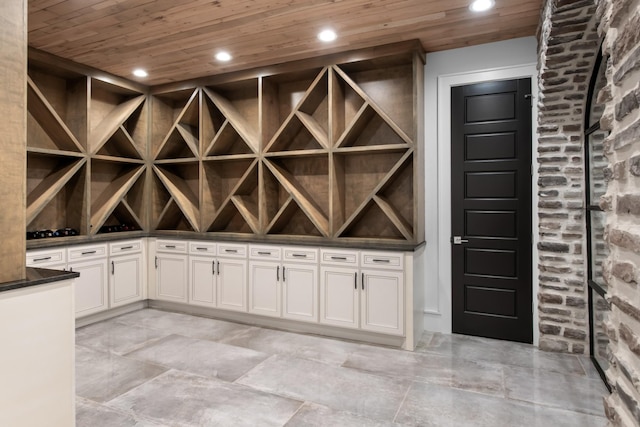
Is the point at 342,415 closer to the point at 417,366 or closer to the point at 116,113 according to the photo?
the point at 417,366

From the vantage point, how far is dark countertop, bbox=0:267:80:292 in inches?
64.5

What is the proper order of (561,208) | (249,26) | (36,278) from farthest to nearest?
(561,208)
(249,26)
(36,278)

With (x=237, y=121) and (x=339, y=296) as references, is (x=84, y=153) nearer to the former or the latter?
(x=237, y=121)

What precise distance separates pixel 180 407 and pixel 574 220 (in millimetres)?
3334

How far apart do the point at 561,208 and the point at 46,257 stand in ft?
15.3

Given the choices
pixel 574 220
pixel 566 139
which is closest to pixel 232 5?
pixel 566 139

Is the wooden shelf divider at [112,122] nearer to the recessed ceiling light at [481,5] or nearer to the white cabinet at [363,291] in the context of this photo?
the white cabinet at [363,291]

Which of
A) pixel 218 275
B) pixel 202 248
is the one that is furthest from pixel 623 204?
pixel 202 248

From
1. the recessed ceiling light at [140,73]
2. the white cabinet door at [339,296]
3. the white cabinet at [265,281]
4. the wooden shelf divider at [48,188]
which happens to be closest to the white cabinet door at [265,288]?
the white cabinet at [265,281]

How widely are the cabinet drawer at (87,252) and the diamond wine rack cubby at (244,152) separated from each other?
27cm

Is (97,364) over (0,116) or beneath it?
beneath

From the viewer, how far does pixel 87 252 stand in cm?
403

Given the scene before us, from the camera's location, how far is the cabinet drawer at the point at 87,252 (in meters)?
3.91

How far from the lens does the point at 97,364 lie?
3064 millimetres
